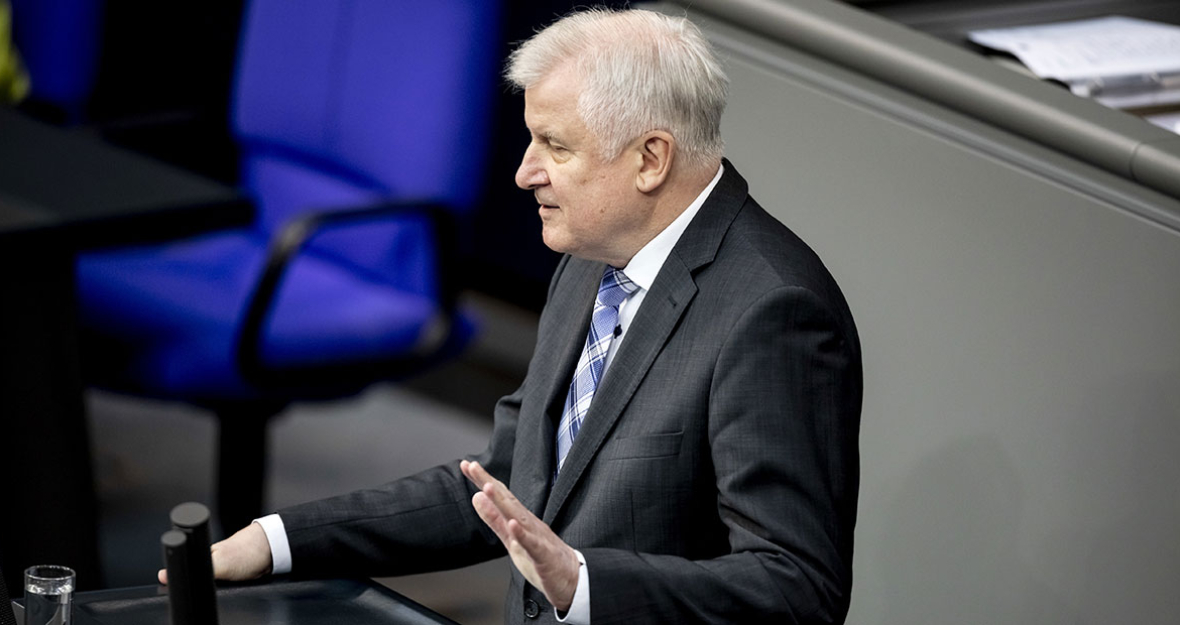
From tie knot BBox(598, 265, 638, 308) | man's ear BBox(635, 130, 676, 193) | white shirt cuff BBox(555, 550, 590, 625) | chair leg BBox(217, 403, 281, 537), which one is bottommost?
chair leg BBox(217, 403, 281, 537)

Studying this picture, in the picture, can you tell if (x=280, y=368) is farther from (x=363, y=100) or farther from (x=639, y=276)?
(x=639, y=276)

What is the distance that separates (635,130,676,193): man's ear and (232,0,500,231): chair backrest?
171cm

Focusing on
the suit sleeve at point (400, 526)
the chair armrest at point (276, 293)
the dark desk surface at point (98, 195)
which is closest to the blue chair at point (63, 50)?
the dark desk surface at point (98, 195)

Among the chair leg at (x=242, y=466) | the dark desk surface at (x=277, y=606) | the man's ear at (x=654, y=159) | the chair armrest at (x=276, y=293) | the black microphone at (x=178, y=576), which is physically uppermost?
the man's ear at (x=654, y=159)

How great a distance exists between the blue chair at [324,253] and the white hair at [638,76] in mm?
1678

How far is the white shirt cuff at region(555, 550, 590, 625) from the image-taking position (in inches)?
59.3

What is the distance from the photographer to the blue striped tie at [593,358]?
67.9 inches

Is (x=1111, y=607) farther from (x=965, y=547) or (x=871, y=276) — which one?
(x=871, y=276)

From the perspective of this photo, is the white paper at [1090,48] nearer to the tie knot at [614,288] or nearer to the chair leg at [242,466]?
the tie knot at [614,288]

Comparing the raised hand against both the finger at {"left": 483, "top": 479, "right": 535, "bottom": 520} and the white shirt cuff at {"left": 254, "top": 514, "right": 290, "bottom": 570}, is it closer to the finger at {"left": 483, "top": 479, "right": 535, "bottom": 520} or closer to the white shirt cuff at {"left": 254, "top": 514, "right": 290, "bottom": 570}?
the finger at {"left": 483, "top": 479, "right": 535, "bottom": 520}

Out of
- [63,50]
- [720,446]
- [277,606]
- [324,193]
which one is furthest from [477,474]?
[63,50]

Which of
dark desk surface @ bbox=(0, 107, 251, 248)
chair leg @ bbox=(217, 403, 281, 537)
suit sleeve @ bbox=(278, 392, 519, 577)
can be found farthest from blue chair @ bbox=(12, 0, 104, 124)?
suit sleeve @ bbox=(278, 392, 519, 577)

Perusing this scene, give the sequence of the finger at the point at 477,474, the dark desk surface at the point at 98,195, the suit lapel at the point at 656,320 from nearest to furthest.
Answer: the finger at the point at 477,474 < the suit lapel at the point at 656,320 < the dark desk surface at the point at 98,195

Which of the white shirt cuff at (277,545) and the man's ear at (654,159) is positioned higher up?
the man's ear at (654,159)
